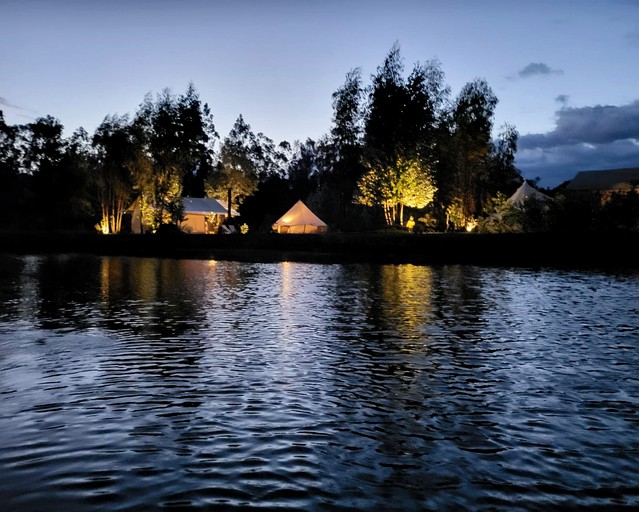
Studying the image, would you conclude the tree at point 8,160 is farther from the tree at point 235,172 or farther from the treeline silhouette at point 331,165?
the tree at point 235,172

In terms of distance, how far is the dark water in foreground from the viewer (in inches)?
220

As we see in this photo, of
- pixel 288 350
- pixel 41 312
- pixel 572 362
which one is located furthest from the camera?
pixel 41 312

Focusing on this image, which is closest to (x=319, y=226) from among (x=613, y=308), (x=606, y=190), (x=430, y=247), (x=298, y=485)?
Result: (x=430, y=247)

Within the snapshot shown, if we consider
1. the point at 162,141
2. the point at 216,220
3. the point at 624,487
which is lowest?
the point at 624,487

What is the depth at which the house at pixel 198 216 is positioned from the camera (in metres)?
76.6

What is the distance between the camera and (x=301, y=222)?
7056cm

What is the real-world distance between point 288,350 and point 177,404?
4132mm

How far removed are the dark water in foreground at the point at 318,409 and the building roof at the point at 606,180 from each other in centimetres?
6261

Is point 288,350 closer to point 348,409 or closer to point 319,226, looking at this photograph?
point 348,409

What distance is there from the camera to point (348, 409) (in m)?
8.22

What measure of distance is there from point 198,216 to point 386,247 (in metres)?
32.4

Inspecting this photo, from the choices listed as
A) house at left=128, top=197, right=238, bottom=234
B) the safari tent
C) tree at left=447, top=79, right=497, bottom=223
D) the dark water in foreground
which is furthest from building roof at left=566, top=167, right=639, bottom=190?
the dark water in foreground

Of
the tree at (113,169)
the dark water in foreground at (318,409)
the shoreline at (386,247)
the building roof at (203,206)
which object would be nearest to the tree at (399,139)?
the shoreline at (386,247)

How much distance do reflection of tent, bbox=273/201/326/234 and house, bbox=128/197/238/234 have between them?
9.96 meters
